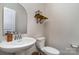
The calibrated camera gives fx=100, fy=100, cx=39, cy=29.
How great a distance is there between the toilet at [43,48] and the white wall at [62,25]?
0.07 meters

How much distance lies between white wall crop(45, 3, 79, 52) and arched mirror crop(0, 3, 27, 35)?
0.41m

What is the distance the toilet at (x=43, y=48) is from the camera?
1.70 m

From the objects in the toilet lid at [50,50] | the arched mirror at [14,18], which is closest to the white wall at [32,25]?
the arched mirror at [14,18]

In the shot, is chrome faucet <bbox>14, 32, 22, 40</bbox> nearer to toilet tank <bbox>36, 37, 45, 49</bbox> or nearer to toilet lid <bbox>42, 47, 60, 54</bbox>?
toilet tank <bbox>36, 37, 45, 49</bbox>

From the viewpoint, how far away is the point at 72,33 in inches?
67.9

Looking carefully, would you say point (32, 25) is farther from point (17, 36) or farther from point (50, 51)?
point (50, 51)

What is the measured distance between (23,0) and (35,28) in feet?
1.67

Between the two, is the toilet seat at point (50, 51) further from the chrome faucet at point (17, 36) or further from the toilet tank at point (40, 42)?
the chrome faucet at point (17, 36)

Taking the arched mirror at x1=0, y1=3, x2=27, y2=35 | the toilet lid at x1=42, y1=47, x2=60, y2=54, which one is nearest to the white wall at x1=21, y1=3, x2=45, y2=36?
the arched mirror at x1=0, y1=3, x2=27, y2=35

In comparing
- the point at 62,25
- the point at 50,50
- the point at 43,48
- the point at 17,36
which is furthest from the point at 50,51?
the point at 17,36

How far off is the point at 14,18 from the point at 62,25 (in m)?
0.83

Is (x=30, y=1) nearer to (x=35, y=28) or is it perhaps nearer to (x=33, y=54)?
(x=35, y=28)

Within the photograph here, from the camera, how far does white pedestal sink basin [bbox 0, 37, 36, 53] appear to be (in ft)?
4.86

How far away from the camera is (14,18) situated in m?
1.68
